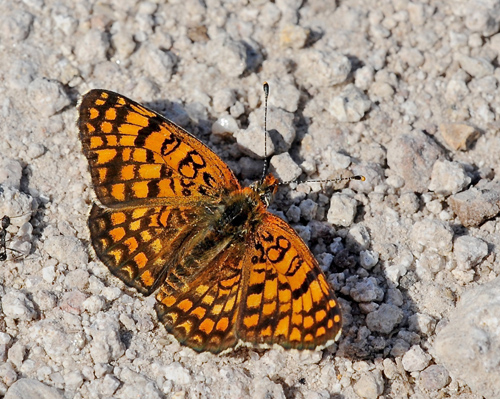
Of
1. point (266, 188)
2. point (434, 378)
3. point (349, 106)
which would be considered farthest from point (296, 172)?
point (434, 378)

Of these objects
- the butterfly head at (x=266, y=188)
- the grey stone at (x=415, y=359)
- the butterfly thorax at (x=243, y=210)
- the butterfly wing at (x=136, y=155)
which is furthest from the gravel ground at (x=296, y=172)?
the butterfly thorax at (x=243, y=210)

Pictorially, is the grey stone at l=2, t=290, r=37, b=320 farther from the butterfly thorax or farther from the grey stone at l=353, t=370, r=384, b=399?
the grey stone at l=353, t=370, r=384, b=399

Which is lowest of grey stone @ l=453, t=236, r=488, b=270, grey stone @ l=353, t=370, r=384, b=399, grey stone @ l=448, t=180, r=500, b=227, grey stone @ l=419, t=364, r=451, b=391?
grey stone @ l=353, t=370, r=384, b=399

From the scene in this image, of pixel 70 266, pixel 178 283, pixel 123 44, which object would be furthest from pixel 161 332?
pixel 123 44

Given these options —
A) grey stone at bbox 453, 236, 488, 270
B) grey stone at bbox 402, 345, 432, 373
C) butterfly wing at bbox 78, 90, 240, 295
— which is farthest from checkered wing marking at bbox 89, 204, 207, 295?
grey stone at bbox 453, 236, 488, 270

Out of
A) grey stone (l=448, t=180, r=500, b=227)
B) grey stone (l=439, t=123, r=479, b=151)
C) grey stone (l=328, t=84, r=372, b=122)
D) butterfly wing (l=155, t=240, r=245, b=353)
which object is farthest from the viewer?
grey stone (l=328, t=84, r=372, b=122)

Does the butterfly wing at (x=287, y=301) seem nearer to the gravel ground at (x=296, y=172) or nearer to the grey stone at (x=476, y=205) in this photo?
the gravel ground at (x=296, y=172)

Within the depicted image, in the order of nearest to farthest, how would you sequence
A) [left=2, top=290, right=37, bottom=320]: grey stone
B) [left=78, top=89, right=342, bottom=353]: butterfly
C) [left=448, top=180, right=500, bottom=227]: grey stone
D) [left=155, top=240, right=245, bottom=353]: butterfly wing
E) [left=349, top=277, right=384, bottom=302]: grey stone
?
1. [left=78, top=89, right=342, bottom=353]: butterfly
2. [left=155, top=240, right=245, bottom=353]: butterfly wing
3. [left=2, top=290, right=37, bottom=320]: grey stone
4. [left=349, top=277, right=384, bottom=302]: grey stone
5. [left=448, top=180, right=500, bottom=227]: grey stone
